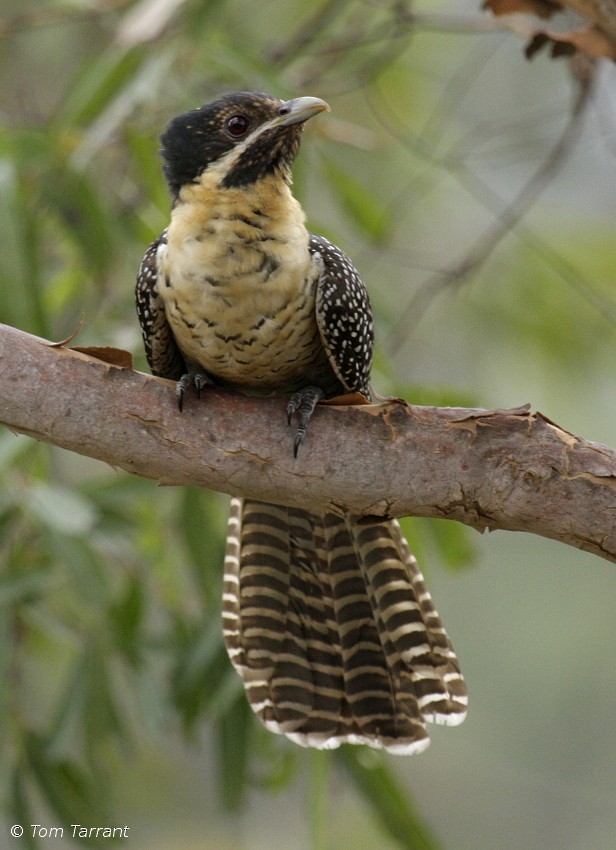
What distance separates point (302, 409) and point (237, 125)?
0.70 m

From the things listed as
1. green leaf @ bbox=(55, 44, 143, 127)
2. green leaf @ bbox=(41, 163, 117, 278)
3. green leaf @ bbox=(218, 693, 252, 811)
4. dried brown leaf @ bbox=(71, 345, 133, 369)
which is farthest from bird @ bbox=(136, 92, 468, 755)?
green leaf @ bbox=(55, 44, 143, 127)

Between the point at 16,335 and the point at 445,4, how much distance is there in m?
3.78

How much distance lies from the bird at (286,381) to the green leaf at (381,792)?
0.34 metres

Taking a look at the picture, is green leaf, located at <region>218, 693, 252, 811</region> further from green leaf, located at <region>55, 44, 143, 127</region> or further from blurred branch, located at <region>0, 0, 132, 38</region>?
blurred branch, located at <region>0, 0, 132, 38</region>

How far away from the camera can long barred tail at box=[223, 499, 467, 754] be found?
8.21ft

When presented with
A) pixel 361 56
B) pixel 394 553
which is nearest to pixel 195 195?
pixel 394 553

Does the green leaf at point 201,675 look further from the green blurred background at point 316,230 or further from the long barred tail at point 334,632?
the long barred tail at point 334,632

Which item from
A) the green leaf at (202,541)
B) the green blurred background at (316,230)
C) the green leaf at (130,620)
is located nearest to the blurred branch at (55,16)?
the green blurred background at (316,230)

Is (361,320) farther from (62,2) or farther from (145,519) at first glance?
(62,2)

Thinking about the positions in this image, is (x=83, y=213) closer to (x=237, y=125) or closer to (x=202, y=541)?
(x=237, y=125)

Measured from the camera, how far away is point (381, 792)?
2811 mm

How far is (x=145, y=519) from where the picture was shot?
3416 millimetres

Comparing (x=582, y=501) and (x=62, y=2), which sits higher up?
(x=62, y=2)

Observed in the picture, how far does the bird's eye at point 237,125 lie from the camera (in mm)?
2348
